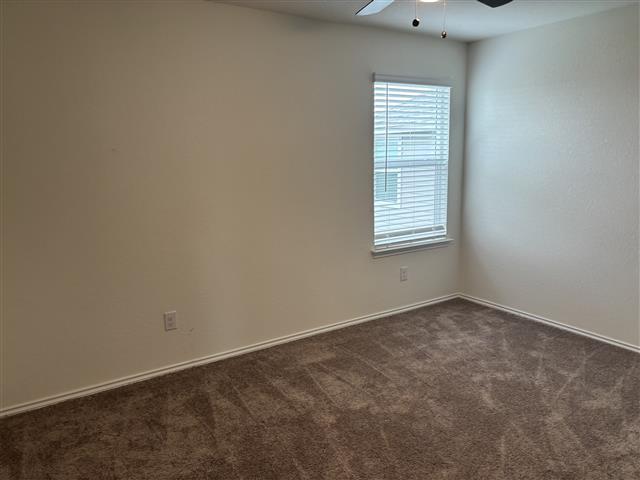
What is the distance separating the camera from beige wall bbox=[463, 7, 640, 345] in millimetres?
2941

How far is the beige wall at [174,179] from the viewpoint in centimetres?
235

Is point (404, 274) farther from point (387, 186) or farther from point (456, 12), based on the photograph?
point (456, 12)

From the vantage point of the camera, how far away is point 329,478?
1.89 meters

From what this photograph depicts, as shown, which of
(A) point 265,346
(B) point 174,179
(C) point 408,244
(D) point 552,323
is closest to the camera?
(B) point 174,179

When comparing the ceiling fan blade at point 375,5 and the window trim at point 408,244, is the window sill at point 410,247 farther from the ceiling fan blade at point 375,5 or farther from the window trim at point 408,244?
the ceiling fan blade at point 375,5

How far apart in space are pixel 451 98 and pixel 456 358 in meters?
2.22

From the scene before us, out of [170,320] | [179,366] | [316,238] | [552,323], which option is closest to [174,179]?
[170,320]

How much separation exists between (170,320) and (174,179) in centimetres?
90

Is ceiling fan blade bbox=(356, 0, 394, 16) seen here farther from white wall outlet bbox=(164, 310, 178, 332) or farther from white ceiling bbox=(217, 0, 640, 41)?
white wall outlet bbox=(164, 310, 178, 332)

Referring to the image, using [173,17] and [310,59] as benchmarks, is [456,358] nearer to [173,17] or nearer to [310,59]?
[310,59]

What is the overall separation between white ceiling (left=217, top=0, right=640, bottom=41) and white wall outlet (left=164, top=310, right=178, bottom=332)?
6.48 feet

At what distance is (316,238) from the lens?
10.9 feet

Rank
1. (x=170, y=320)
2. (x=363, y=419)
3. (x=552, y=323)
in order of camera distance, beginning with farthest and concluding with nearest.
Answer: (x=552, y=323)
(x=170, y=320)
(x=363, y=419)

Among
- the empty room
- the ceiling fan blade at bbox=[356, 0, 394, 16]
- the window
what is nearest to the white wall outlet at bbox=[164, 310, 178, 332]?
the empty room
